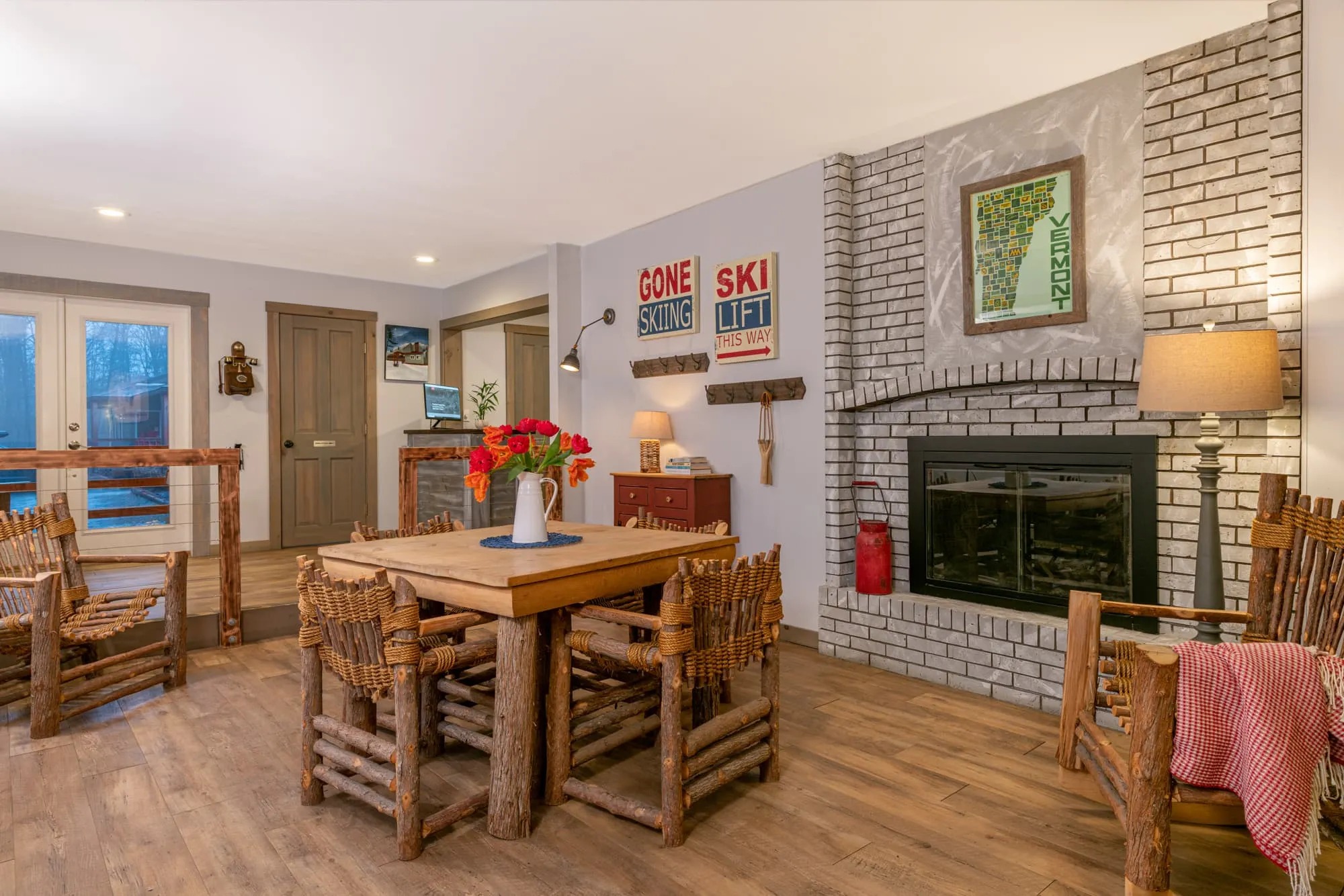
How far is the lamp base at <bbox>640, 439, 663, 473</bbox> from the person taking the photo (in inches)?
193

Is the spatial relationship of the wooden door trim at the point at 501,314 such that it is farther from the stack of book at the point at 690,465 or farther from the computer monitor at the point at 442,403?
the stack of book at the point at 690,465

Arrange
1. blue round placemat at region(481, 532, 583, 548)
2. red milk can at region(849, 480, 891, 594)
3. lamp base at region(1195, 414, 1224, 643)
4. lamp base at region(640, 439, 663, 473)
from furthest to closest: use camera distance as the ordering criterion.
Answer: lamp base at region(640, 439, 663, 473)
red milk can at region(849, 480, 891, 594)
blue round placemat at region(481, 532, 583, 548)
lamp base at region(1195, 414, 1224, 643)

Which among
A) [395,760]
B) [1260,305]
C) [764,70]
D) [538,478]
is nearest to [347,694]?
[395,760]

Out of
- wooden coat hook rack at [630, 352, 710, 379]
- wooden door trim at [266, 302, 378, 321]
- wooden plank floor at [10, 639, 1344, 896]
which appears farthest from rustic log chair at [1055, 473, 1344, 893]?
wooden door trim at [266, 302, 378, 321]

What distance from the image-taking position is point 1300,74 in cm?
254

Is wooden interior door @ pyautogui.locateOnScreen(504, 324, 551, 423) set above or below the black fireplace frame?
Result: above

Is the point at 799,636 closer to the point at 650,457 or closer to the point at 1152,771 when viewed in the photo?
the point at 650,457

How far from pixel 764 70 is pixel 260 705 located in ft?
11.1

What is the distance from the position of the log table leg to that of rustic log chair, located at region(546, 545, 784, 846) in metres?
0.18

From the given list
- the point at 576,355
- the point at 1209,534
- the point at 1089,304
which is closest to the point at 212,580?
the point at 576,355

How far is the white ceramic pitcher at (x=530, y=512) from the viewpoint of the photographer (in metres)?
2.69

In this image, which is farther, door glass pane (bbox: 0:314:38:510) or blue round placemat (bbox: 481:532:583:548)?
door glass pane (bbox: 0:314:38:510)

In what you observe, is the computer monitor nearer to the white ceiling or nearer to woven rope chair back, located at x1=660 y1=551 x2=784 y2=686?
the white ceiling

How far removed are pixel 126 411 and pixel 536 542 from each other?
198 inches
